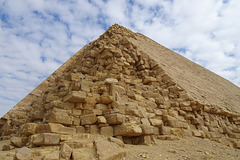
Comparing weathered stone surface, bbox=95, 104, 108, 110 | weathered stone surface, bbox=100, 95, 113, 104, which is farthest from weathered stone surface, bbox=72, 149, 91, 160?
weathered stone surface, bbox=100, 95, 113, 104

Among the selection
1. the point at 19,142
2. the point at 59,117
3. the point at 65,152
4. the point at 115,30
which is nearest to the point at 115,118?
the point at 59,117

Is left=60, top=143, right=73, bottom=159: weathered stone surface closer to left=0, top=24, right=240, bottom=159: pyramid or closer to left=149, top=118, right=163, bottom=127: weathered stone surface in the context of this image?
left=0, top=24, right=240, bottom=159: pyramid

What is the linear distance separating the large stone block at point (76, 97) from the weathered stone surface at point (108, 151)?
5.24ft

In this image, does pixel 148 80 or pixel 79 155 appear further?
pixel 148 80

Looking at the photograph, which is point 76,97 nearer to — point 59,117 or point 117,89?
point 59,117

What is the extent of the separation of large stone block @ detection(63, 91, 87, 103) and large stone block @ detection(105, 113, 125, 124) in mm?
961

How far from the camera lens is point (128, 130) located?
156 inches

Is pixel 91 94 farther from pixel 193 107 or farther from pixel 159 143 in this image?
pixel 193 107

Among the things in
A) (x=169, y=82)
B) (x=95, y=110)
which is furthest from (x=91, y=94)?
(x=169, y=82)

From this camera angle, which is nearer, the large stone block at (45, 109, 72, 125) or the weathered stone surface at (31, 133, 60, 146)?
the weathered stone surface at (31, 133, 60, 146)

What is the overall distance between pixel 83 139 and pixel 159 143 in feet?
6.61

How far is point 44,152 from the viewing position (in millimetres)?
3020

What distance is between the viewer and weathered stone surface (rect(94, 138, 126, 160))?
2.86 m

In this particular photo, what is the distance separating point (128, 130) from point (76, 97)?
1.75 meters
